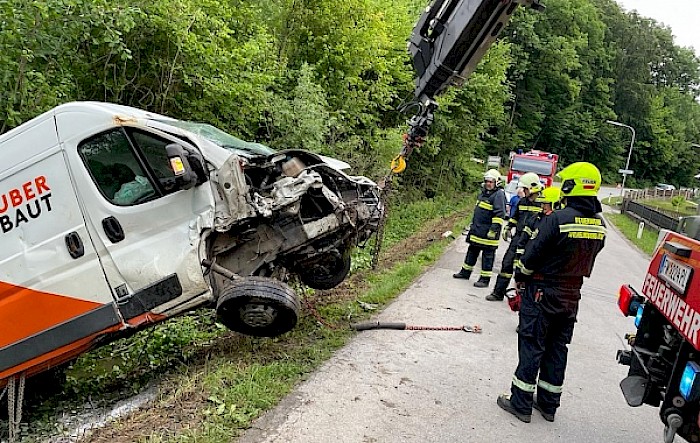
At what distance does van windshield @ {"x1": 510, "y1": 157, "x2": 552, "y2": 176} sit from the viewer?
73.6 ft

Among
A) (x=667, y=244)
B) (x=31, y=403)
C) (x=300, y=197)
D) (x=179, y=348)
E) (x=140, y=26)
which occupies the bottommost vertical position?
(x=31, y=403)

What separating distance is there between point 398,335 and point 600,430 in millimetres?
2218

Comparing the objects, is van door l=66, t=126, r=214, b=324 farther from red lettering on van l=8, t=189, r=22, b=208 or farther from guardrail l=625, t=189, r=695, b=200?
guardrail l=625, t=189, r=695, b=200

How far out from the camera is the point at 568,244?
14.6 feet

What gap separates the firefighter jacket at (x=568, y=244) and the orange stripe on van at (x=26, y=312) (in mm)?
3790

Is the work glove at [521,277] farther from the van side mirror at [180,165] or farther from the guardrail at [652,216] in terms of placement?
the guardrail at [652,216]

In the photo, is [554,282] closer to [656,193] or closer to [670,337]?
[670,337]

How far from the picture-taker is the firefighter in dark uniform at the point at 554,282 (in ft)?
14.6

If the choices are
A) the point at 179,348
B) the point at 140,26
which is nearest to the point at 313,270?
the point at 179,348

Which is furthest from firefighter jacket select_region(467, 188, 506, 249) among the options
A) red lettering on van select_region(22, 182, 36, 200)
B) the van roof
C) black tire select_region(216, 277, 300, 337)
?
red lettering on van select_region(22, 182, 36, 200)

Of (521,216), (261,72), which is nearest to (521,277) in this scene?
(521,216)

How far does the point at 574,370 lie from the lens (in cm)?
599

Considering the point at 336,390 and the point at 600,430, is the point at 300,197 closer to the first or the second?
the point at 336,390

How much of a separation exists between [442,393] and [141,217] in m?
2.91
